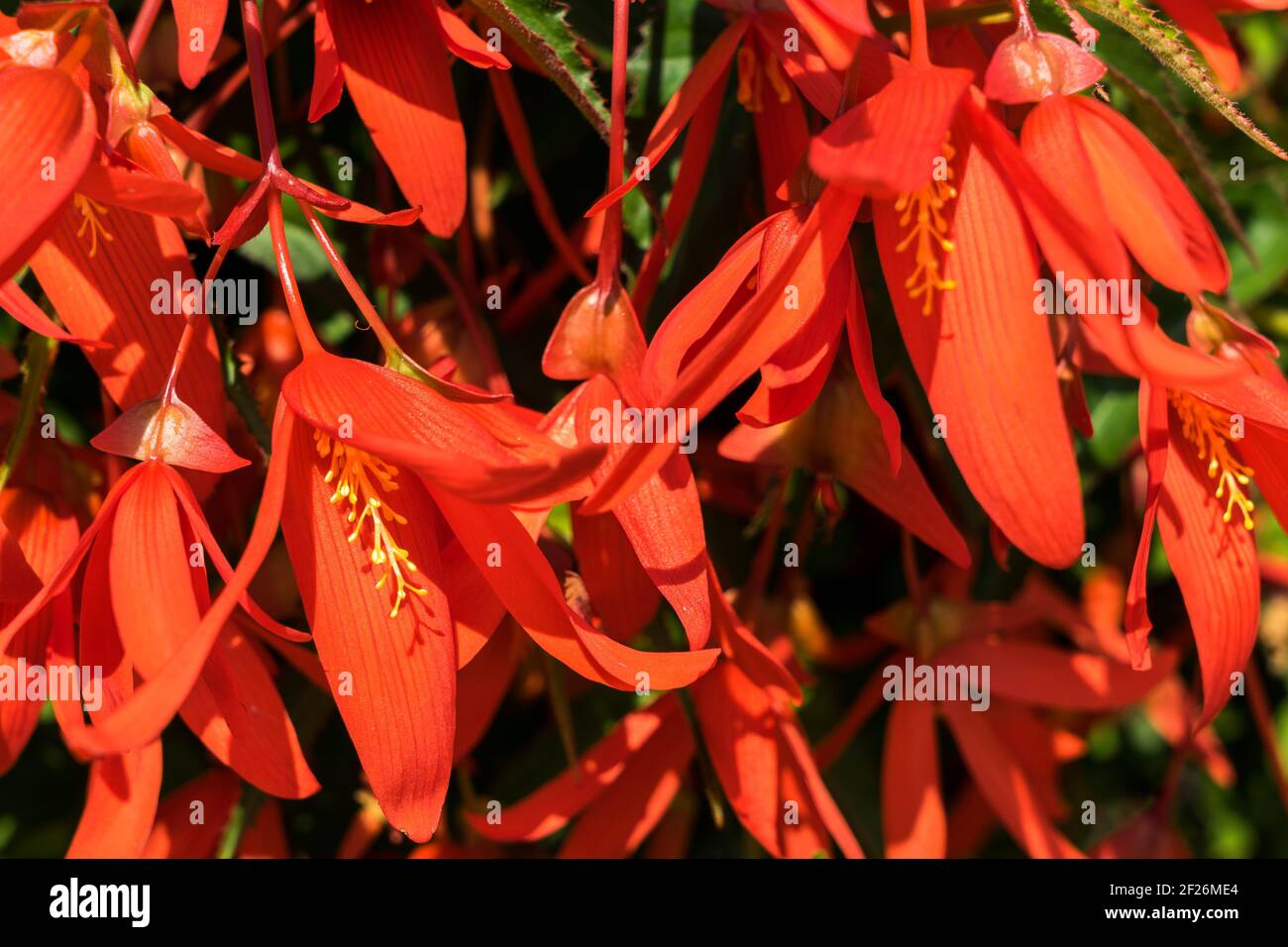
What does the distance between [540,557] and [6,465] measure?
224 mm

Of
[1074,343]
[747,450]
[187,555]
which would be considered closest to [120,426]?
[187,555]

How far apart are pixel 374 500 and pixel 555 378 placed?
11 cm

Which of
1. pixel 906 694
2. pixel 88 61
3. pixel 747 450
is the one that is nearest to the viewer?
pixel 88 61

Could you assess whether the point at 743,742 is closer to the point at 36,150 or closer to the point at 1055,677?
the point at 1055,677

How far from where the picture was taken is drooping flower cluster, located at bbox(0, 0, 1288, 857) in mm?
383

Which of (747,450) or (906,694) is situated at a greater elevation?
(747,450)

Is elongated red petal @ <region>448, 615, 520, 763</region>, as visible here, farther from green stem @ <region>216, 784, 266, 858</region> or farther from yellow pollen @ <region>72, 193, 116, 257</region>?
yellow pollen @ <region>72, 193, 116, 257</region>

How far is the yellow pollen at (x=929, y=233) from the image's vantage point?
1.34ft

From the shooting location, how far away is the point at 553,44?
1.62 feet

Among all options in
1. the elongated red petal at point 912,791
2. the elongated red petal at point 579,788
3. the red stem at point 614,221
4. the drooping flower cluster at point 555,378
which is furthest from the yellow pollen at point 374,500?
the elongated red petal at point 912,791

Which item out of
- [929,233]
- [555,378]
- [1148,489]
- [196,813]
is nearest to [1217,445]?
[1148,489]

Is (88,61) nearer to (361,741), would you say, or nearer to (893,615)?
(361,741)

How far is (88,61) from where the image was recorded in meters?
0.39
